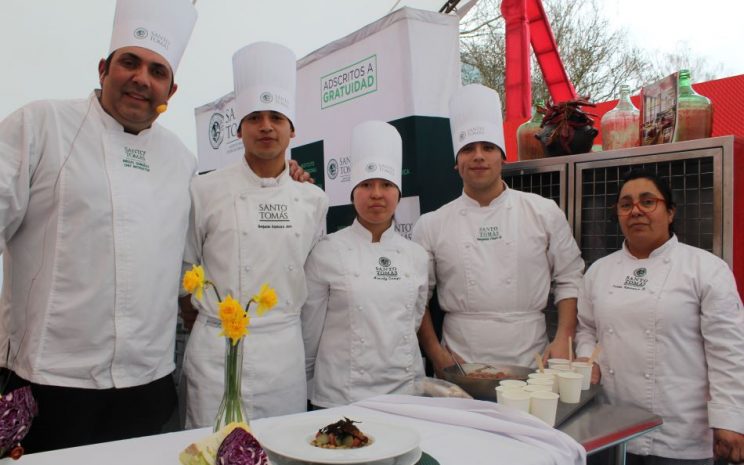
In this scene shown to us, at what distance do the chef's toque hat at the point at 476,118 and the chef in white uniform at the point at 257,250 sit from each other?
27.1 inches

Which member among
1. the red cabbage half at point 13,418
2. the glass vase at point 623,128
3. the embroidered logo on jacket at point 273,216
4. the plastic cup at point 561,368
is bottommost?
the plastic cup at point 561,368

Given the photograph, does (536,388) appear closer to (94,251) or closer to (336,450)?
(336,450)

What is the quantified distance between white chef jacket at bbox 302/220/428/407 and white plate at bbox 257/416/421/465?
0.78 metres

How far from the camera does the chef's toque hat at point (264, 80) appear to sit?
2.03 metres

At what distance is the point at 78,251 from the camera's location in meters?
1.61

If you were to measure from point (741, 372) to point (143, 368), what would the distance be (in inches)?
67.4

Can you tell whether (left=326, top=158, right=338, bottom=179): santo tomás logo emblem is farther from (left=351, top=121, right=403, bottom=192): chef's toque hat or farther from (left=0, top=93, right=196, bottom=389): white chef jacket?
(left=0, top=93, right=196, bottom=389): white chef jacket

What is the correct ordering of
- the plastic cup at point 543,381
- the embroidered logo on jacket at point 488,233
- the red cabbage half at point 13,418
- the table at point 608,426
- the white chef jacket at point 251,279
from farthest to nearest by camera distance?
the embroidered logo on jacket at point 488,233, the white chef jacket at point 251,279, the plastic cup at point 543,381, the table at point 608,426, the red cabbage half at point 13,418

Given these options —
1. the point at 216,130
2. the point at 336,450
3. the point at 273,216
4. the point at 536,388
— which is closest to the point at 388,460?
the point at 336,450

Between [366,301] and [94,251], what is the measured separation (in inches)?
32.8

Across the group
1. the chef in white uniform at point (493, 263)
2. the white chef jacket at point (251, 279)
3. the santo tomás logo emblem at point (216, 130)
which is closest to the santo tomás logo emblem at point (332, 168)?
the chef in white uniform at point (493, 263)

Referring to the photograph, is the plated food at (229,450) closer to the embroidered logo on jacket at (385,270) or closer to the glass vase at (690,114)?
the embroidered logo on jacket at (385,270)

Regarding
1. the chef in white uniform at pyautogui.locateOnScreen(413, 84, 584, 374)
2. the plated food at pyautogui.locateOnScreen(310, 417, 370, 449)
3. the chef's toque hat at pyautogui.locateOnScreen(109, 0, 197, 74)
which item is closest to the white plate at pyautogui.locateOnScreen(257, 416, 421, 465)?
the plated food at pyautogui.locateOnScreen(310, 417, 370, 449)

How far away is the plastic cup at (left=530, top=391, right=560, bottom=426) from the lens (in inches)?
54.2
